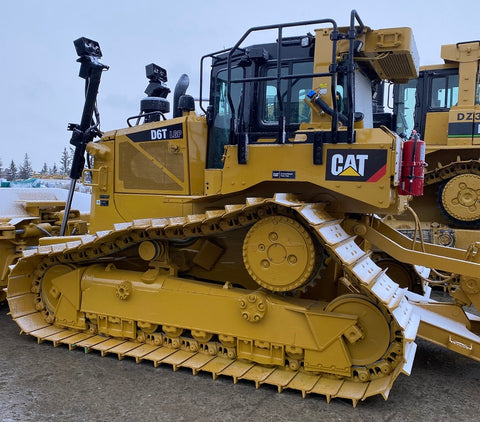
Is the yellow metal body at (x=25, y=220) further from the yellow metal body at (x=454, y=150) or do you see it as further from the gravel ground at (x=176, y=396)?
the yellow metal body at (x=454, y=150)

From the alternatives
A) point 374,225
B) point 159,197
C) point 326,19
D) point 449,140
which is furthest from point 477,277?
point 449,140

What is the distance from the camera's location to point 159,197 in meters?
5.36

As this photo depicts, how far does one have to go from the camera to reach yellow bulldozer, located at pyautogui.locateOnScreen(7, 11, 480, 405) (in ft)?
13.3

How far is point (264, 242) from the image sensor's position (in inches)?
165

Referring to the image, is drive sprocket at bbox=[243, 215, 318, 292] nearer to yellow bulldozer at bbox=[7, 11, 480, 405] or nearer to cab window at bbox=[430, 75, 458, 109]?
yellow bulldozer at bbox=[7, 11, 480, 405]

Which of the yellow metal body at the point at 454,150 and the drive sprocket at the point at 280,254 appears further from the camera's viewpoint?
the yellow metal body at the point at 454,150

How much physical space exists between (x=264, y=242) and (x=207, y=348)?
124 centimetres

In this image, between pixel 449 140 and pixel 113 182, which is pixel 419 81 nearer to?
pixel 449 140

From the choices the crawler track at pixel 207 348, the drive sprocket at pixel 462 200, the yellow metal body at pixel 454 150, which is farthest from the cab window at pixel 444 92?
the crawler track at pixel 207 348

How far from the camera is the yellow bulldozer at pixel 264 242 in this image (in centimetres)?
406

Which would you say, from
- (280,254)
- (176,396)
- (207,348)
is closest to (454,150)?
(280,254)

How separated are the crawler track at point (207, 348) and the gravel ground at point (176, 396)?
0.10 m

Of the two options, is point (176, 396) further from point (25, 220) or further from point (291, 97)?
point (25, 220)

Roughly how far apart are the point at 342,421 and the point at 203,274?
2.20 meters
